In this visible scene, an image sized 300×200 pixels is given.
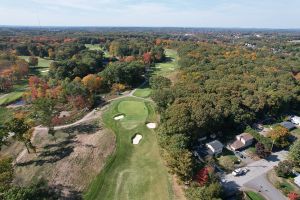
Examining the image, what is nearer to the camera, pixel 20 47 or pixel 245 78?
pixel 245 78

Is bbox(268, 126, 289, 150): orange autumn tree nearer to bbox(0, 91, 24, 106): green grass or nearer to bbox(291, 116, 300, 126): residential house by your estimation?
bbox(291, 116, 300, 126): residential house

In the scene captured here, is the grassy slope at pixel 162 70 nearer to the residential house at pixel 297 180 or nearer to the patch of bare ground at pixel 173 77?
the patch of bare ground at pixel 173 77

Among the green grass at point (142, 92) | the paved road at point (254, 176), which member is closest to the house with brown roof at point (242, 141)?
the paved road at point (254, 176)

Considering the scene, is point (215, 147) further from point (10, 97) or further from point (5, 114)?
point (10, 97)

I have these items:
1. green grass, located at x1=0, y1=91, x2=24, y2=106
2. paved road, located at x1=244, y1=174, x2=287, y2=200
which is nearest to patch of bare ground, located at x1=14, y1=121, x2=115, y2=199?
paved road, located at x1=244, y1=174, x2=287, y2=200

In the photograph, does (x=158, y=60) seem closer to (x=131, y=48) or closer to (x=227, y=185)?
(x=131, y=48)

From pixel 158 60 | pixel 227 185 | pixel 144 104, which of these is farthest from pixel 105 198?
pixel 158 60
